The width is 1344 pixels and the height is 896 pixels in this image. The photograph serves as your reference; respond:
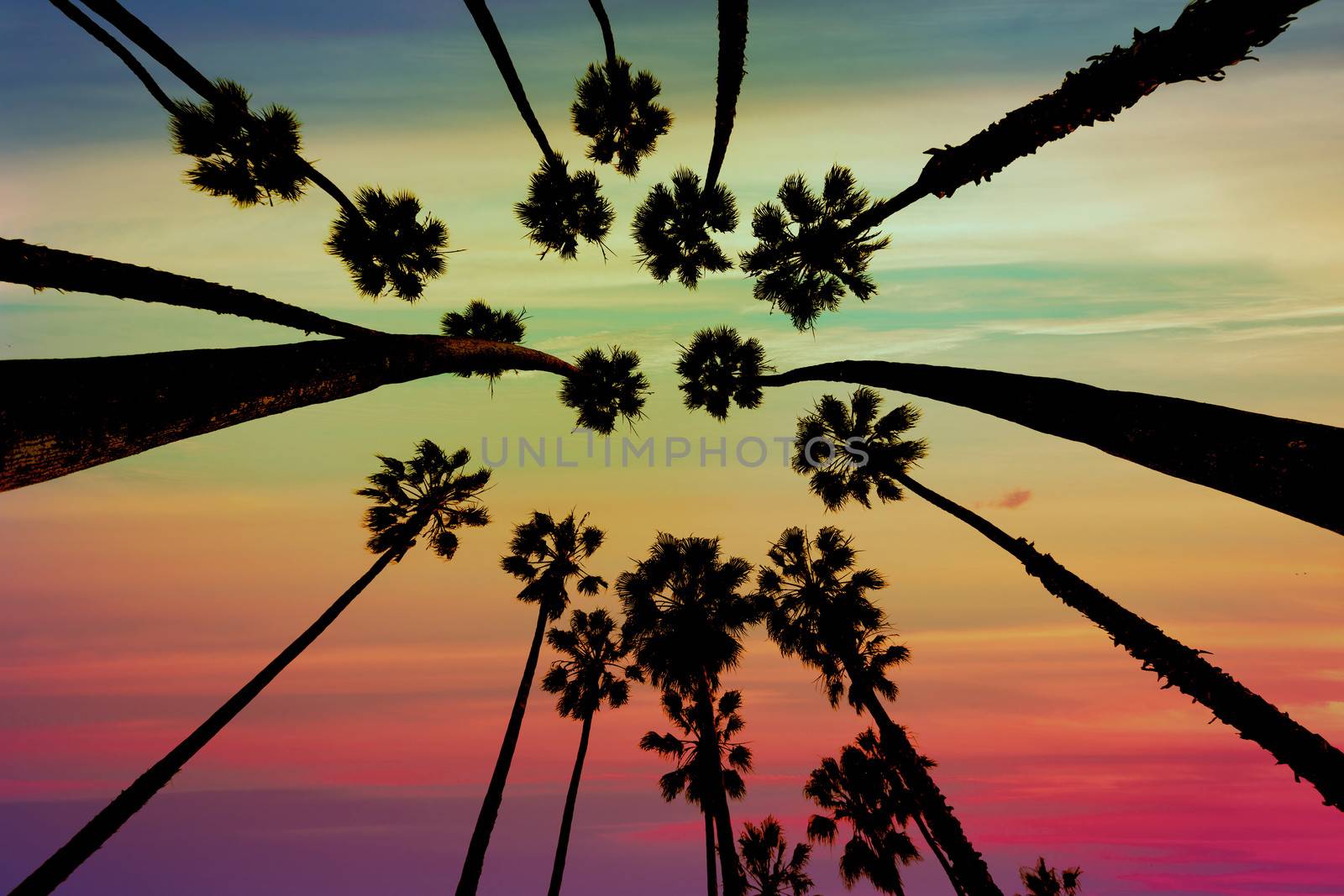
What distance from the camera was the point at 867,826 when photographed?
1700 centimetres

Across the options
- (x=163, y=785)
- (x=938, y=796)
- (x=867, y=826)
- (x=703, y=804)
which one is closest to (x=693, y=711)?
(x=703, y=804)

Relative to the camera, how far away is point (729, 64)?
722 cm

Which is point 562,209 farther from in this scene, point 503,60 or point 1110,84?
point 1110,84

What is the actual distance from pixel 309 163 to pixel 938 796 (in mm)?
16360

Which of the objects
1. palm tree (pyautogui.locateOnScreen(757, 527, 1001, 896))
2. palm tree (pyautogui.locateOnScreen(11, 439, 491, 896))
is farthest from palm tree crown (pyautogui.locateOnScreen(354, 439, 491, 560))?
palm tree (pyautogui.locateOnScreen(757, 527, 1001, 896))

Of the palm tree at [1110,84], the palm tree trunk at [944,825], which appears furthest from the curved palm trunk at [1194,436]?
the palm tree trunk at [944,825]

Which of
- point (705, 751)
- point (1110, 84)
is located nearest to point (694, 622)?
point (705, 751)

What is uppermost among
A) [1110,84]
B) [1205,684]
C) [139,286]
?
[1110,84]

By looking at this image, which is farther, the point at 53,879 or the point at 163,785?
the point at 163,785

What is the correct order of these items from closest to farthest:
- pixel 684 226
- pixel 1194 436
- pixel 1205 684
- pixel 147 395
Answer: pixel 147 395 → pixel 1194 436 → pixel 1205 684 → pixel 684 226

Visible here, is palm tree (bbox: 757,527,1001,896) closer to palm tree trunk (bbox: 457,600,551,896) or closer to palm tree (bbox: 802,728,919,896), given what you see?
palm tree (bbox: 802,728,919,896)

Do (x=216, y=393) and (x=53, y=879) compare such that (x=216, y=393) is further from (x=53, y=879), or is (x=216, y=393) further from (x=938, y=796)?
(x=938, y=796)

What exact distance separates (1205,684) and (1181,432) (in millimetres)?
5559

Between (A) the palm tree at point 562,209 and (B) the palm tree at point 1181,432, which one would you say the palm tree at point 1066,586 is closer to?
(B) the palm tree at point 1181,432
